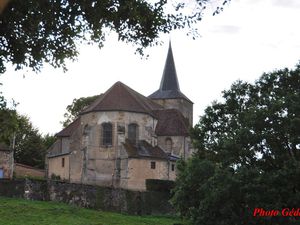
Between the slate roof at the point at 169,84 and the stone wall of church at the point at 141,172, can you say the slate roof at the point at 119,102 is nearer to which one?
the stone wall of church at the point at 141,172

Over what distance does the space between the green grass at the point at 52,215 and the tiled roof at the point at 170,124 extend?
2301cm

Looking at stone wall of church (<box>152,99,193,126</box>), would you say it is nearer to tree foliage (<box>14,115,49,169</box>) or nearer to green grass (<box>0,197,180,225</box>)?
tree foliage (<box>14,115,49,169</box>)

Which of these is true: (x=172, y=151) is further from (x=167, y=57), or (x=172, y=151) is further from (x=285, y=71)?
(x=285, y=71)

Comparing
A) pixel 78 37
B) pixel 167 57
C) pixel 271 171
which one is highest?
pixel 167 57

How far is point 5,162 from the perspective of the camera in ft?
162

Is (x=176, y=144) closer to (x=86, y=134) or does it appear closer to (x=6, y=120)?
(x=86, y=134)

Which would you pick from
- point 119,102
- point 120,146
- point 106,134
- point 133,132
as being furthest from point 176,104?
point 120,146

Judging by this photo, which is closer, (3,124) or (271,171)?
(3,124)

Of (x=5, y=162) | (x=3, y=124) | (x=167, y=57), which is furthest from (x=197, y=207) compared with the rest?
(x=167, y=57)

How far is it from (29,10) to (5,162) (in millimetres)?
39804

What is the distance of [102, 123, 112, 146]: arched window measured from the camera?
52406 millimetres

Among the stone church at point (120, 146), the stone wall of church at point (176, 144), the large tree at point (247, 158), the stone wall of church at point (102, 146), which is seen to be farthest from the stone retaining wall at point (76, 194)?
the stone wall of church at point (176, 144)

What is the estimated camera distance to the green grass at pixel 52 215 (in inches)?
1099

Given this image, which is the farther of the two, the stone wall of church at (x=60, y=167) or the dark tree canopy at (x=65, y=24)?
the stone wall of church at (x=60, y=167)
